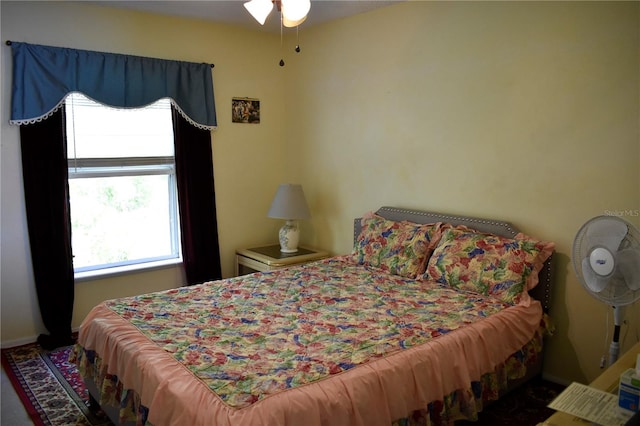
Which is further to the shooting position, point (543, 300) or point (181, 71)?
point (181, 71)

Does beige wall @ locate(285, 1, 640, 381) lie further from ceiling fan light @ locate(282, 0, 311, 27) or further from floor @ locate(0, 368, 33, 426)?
floor @ locate(0, 368, 33, 426)

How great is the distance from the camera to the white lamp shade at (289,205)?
→ 4098mm

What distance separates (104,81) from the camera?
→ 361 centimetres

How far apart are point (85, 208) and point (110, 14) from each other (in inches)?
56.9

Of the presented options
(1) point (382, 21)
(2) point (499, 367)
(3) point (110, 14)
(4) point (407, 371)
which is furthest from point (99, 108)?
(2) point (499, 367)

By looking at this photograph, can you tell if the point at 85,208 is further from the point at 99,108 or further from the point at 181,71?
the point at 181,71

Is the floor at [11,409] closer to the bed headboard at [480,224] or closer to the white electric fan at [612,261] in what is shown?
the bed headboard at [480,224]

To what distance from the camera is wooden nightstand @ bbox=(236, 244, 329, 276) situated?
3.98 metres

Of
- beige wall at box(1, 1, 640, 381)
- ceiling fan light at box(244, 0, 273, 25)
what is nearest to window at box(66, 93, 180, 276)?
beige wall at box(1, 1, 640, 381)

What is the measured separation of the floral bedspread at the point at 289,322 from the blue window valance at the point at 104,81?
1.58 m

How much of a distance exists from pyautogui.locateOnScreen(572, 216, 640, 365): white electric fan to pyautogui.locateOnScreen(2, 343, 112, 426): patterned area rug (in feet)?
8.23

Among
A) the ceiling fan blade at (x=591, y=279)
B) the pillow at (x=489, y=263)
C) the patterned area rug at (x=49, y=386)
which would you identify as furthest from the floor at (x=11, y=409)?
the ceiling fan blade at (x=591, y=279)

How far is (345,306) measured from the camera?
269 cm

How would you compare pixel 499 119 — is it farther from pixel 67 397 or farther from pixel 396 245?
pixel 67 397
